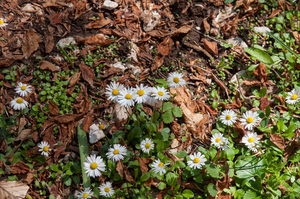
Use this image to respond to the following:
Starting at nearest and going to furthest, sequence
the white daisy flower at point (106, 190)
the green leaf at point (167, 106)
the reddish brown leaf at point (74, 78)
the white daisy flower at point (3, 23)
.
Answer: the white daisy flower at point (106, 190) < the green leaf at point (167, 106) < the reddish brown leaf at point (74, 78) < the white daisy flower at point (3, 23)

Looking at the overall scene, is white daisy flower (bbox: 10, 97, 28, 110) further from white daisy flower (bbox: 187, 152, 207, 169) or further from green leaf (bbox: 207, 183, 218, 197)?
green leaf (bbox: 207, 183, 218, 197)

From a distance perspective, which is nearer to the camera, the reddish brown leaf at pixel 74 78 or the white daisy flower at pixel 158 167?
the white daisy flower at pixel 158 167

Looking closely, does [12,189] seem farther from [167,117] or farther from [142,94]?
[167,117]

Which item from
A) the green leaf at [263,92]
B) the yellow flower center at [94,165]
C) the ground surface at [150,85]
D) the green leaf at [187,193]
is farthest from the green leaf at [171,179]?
the green leaf at [263,92]

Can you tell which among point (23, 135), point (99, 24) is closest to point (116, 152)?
point (23, 135)

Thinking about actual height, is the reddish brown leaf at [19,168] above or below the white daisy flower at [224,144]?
below

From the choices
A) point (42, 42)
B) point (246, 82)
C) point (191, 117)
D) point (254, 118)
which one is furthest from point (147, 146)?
point (42, 42)

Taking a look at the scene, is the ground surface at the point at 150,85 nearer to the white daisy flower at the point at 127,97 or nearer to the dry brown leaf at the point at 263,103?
the dry brown leaf at the point at 263,103
